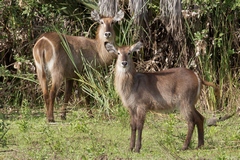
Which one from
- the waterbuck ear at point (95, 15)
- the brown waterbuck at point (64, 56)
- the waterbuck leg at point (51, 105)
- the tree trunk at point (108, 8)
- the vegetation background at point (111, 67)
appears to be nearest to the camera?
the vegetation background at point (111, 67)

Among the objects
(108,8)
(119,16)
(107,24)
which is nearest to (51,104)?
(107,24)

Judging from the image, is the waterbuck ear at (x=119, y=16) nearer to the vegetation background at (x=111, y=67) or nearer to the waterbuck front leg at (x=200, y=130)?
the vegetation background at (x=111, y=67)

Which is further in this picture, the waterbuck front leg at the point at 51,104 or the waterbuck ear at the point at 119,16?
the waterbuck ear at the point at 119,16

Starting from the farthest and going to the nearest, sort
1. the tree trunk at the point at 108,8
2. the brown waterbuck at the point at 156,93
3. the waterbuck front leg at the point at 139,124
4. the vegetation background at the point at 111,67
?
the tree trunk at the point at 108,8 < the vegetation background at the point at 111,67 < the brown waterbuck at the point at 156,93 < the waterbuck front leg at the point at 139,124

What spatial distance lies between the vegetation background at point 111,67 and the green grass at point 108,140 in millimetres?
17

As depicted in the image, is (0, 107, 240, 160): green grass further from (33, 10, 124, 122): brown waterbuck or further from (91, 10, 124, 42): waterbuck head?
(91, 10, 124, 42): waterbuck head

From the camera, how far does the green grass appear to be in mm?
6363

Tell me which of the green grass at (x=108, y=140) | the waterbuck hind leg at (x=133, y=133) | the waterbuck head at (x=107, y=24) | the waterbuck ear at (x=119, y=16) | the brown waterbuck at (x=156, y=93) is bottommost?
the green grass at (x=108, y=140)

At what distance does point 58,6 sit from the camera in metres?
10.7

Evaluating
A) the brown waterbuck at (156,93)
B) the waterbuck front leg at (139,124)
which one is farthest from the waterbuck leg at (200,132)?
the waterbuck front leg at (139,124)

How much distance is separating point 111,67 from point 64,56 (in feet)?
3.12

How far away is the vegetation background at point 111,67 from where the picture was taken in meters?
7.88

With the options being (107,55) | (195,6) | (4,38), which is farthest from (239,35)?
(4,38)

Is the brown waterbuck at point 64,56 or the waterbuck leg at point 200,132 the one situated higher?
the brown waterbuck at point 64,56
